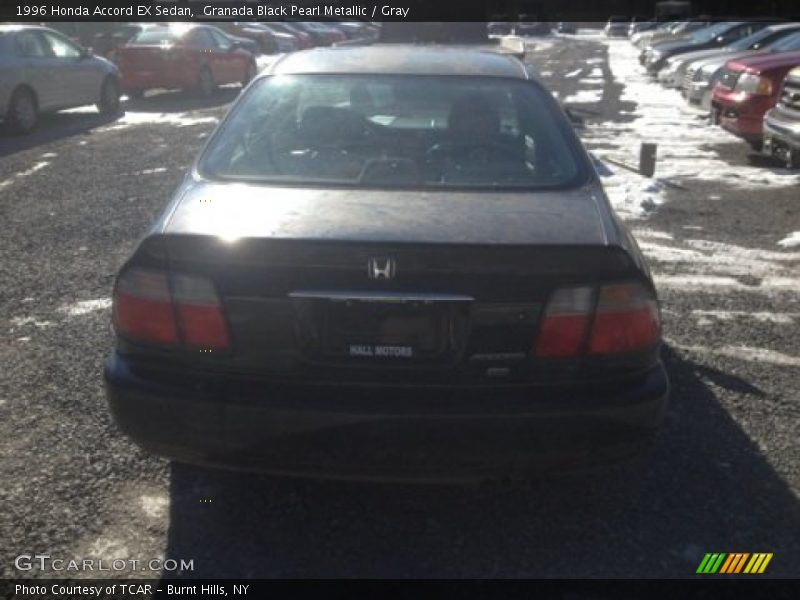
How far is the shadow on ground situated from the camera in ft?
9.66

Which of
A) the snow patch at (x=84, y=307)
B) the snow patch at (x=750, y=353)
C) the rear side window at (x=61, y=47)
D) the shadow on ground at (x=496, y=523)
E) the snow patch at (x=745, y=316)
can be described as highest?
the rear side window at (x=61, y=47)

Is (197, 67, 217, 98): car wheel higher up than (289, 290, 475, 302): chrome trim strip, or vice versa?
(289, 290, 475, 302): chrome trim strip

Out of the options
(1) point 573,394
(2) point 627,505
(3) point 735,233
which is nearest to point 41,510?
(1) point 573,394

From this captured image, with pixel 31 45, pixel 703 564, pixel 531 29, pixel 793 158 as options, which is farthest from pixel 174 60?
pixel 531 29

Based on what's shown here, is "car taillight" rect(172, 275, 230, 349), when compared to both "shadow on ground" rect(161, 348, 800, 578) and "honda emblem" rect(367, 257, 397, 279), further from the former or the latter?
"shadow on ground" rect(161, 348, 800, 578)

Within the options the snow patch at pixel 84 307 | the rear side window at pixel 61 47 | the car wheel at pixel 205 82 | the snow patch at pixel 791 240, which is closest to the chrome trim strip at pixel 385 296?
the snow patch at pixel 84 307

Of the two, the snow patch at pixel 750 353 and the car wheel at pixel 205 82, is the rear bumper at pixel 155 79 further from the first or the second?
the snow patch at pixel 750 353

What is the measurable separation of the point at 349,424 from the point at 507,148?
1575mm

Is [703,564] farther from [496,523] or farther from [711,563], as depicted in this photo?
[496,523]

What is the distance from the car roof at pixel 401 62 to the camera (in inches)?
160

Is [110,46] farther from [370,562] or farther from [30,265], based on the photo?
[370,562]

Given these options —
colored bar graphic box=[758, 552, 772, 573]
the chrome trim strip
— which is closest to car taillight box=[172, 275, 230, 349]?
the chrome trim strip

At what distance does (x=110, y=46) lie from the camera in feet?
72.2

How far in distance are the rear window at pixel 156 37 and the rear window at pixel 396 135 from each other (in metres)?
15.0
